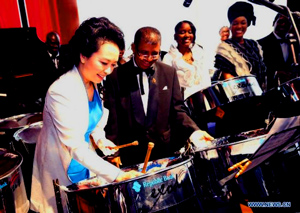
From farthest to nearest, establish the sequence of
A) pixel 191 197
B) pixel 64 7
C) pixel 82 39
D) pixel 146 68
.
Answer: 1. pixel 64 7
2. pixel 146 68
3. pixel 82 39
4. pixel 191 197

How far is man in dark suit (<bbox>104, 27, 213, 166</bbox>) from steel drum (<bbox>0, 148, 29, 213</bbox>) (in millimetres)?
515

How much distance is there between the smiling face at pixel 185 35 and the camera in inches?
115

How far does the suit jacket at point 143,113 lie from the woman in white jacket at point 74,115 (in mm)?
465

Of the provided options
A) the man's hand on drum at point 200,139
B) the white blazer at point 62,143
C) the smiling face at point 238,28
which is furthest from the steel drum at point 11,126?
the smiling face at point 238,28

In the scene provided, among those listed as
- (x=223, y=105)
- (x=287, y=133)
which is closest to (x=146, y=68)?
(x=223, y=105)

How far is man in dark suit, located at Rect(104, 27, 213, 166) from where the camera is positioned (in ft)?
6.52

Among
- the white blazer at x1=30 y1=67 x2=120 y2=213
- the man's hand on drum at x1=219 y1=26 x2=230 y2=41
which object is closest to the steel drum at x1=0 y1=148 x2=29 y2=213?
the white blazer at x1=30 y1=67 x2=120 y2=213

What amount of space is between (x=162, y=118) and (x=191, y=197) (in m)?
0.78

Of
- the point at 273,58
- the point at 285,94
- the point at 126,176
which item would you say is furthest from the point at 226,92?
the point at 273,58

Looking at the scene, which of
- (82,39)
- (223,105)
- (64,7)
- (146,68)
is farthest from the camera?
(64,7)

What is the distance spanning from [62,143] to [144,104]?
0.69 meters

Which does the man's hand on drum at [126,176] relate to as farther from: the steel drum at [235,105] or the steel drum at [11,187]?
the steel drum at [235,105]

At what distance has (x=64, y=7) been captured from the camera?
5.58 metres

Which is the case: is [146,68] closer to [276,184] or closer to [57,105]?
[57,105]
